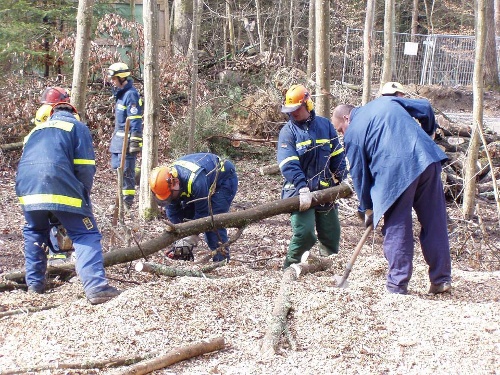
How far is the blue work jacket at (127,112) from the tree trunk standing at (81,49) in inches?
66.0

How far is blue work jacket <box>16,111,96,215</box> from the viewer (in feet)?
15.6

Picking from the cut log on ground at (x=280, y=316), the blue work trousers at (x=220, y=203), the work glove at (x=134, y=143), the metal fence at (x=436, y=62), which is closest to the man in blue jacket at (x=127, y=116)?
the work glove at (x=134, y=143)

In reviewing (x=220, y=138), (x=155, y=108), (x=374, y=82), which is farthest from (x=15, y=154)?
(x=374, y=82)

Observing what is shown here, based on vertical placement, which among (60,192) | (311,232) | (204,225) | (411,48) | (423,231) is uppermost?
(411,48)

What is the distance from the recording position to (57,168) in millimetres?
4781

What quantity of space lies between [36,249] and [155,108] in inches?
126

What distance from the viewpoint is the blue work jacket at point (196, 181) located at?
6.03m

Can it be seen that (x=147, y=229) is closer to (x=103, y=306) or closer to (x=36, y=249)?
(x=36, y=249)

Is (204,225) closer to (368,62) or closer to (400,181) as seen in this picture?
(400,181)

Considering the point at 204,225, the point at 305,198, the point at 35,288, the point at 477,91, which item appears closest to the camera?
the point at 35,288

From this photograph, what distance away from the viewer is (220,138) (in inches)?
490

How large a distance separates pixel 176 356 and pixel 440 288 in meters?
2.19

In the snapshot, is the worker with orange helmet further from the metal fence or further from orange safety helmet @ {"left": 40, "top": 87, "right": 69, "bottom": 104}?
the metal fence

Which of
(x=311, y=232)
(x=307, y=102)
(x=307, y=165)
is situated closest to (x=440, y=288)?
(x=311, y=232)
